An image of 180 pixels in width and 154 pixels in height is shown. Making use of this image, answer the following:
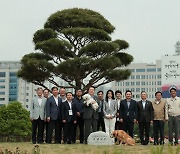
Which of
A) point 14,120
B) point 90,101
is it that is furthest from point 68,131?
point 14,120

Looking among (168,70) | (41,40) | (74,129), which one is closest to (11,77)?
(168,70)

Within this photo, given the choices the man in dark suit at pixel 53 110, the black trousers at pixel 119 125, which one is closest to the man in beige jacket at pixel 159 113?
the black trousers at pixel 119 125

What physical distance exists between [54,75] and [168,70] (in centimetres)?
1798

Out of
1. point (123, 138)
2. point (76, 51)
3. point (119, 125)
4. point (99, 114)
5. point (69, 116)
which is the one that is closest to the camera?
point (123, 138)

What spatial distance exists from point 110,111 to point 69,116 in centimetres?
→ 92

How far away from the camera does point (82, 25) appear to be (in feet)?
62.4

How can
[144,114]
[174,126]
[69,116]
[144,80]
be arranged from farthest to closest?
[144,80] → [69,116] → [144,114] → [174,126]

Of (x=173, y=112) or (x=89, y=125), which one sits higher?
(x=173, y=112)

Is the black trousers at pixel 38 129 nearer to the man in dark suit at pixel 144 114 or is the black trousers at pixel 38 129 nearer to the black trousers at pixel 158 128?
the man in dark suit at pixel 144 114

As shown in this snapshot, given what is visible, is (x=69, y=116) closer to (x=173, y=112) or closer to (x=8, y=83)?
(x=173, y=112)

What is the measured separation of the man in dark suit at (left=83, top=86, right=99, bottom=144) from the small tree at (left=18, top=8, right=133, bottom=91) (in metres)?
8.20

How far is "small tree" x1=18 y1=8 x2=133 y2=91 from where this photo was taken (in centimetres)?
1789

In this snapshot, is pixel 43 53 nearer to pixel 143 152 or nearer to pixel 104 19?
pixel 104 19

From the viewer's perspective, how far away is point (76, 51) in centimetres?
1919
